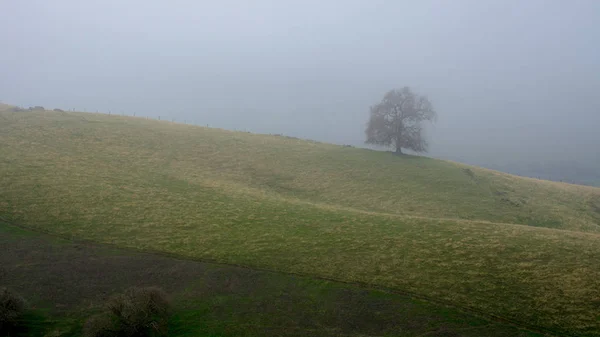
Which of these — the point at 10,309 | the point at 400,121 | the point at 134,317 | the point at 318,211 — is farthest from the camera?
the point at 400,121

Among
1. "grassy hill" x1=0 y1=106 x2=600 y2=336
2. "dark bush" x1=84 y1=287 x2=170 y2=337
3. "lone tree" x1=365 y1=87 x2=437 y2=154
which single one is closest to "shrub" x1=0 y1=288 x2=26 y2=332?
"dark bush" x1=84 y1=287 x2=170 y2=337

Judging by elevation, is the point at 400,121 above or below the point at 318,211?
above

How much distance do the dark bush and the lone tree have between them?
144 feet

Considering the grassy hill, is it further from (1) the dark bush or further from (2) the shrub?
(2) the shrub

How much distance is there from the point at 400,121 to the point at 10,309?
49.1 m

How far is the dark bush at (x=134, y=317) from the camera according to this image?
1299cm

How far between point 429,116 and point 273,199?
106ft

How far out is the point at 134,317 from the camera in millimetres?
13438

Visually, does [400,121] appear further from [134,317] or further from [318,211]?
[134,317]

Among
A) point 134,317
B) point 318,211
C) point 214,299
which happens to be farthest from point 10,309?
point 318,211

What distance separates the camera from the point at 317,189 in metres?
40.7

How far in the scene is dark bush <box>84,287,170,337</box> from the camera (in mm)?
12991

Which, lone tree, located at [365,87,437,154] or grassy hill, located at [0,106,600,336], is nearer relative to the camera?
grassy hill, located at [0,106,600,336]

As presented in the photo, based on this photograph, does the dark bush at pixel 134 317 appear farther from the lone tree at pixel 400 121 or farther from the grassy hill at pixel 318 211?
the lone tree at pixel 400 121
